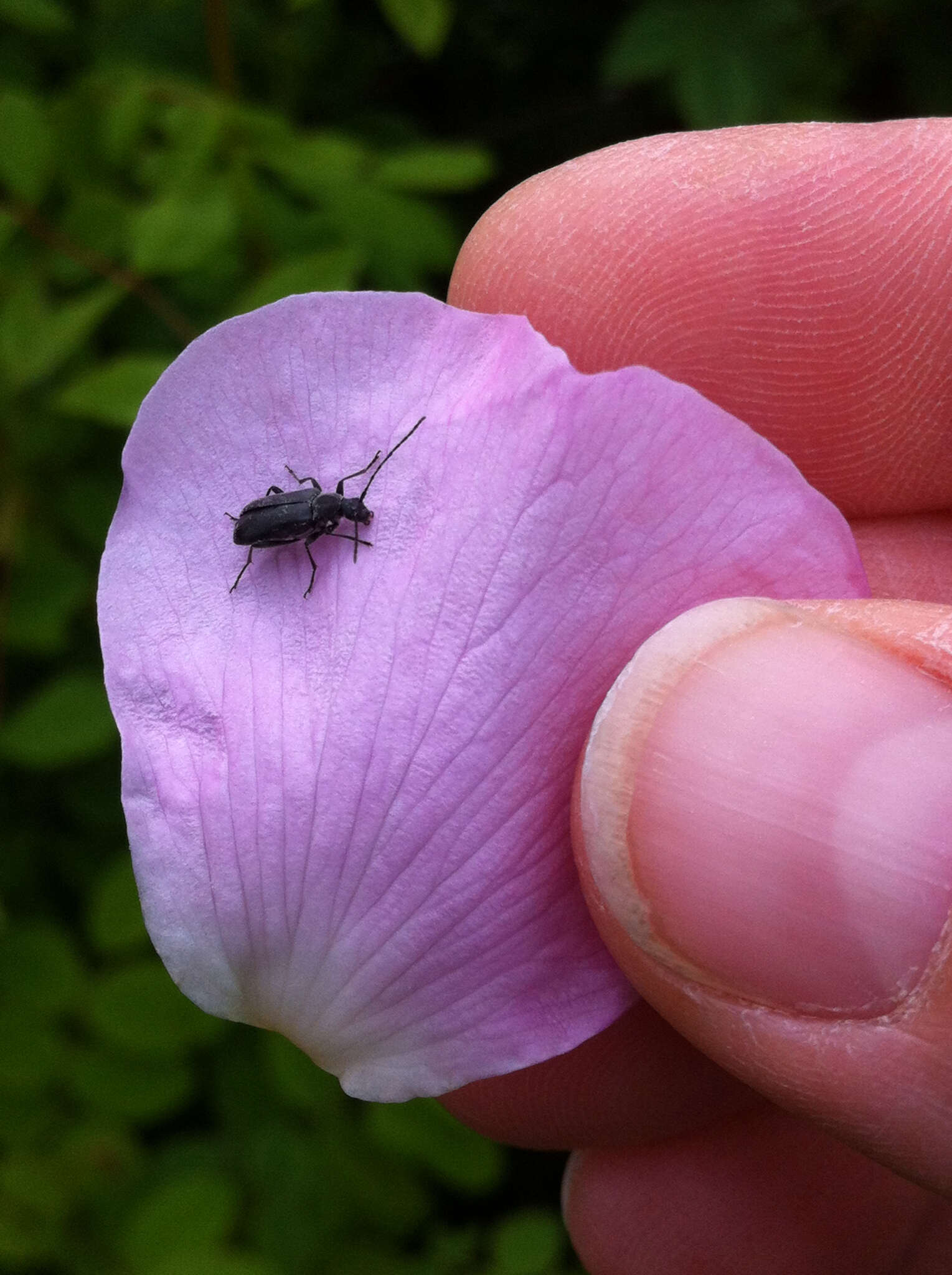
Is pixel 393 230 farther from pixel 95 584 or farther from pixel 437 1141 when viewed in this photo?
pixel 437 1141

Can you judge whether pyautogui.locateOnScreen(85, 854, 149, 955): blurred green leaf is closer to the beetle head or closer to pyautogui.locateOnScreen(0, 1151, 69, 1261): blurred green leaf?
A: pyautogui.locateOnScreen(0, 1151, 69, 1261): blurred green leaf

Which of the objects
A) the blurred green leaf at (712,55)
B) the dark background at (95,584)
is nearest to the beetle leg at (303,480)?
the dark background at (95,584)

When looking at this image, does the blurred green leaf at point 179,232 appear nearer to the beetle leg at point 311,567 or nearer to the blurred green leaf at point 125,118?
the blurred green leaf at point 125,118

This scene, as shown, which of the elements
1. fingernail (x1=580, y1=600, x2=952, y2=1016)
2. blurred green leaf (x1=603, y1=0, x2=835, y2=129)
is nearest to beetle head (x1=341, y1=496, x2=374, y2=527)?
fingernail (x1=580, y1=600, x2=952, y2=1016)

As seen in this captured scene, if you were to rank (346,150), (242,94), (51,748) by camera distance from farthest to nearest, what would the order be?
1. (242,94)
2. (346,150)
3. (51,748)

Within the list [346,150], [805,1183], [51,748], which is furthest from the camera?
[346,150]

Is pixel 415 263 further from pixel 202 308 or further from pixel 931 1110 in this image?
pixel 931 1110

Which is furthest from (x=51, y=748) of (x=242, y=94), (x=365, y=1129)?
(x=242, y=94)

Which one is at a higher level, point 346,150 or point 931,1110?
point 346,150
